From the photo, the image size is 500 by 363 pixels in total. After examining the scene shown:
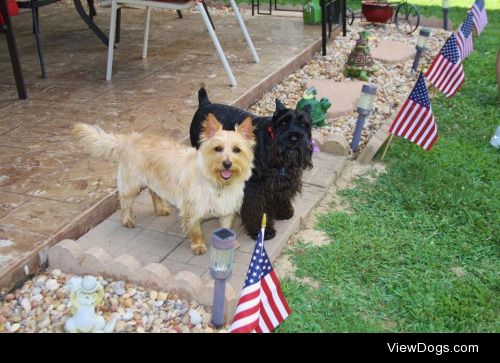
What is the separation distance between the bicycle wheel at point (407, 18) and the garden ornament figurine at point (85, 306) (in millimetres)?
8991

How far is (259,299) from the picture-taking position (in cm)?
271

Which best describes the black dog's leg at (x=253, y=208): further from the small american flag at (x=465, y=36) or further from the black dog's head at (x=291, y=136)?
the small american flag at (x=465, y=36)

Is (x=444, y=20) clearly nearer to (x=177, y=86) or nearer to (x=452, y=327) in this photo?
(x=177, y=86)

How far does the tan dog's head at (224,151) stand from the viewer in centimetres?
329

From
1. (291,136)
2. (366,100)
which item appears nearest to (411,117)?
(366,100)

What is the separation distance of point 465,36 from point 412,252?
4812mm

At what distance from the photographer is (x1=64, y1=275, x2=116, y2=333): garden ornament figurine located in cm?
281

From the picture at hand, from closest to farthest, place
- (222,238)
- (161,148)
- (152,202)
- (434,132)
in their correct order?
1. (222,238)
2. (161,148)
3. (152,202)
4. (434,132)

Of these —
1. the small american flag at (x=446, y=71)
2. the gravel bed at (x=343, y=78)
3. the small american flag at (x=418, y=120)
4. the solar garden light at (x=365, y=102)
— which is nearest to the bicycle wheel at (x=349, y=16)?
the gravel bed at (x=343, y=78)

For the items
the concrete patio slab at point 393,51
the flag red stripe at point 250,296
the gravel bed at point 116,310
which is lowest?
the gravel bed at point 116,310

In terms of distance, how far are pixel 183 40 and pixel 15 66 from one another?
3337mm

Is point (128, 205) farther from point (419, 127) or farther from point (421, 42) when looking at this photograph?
point (421, 42)
